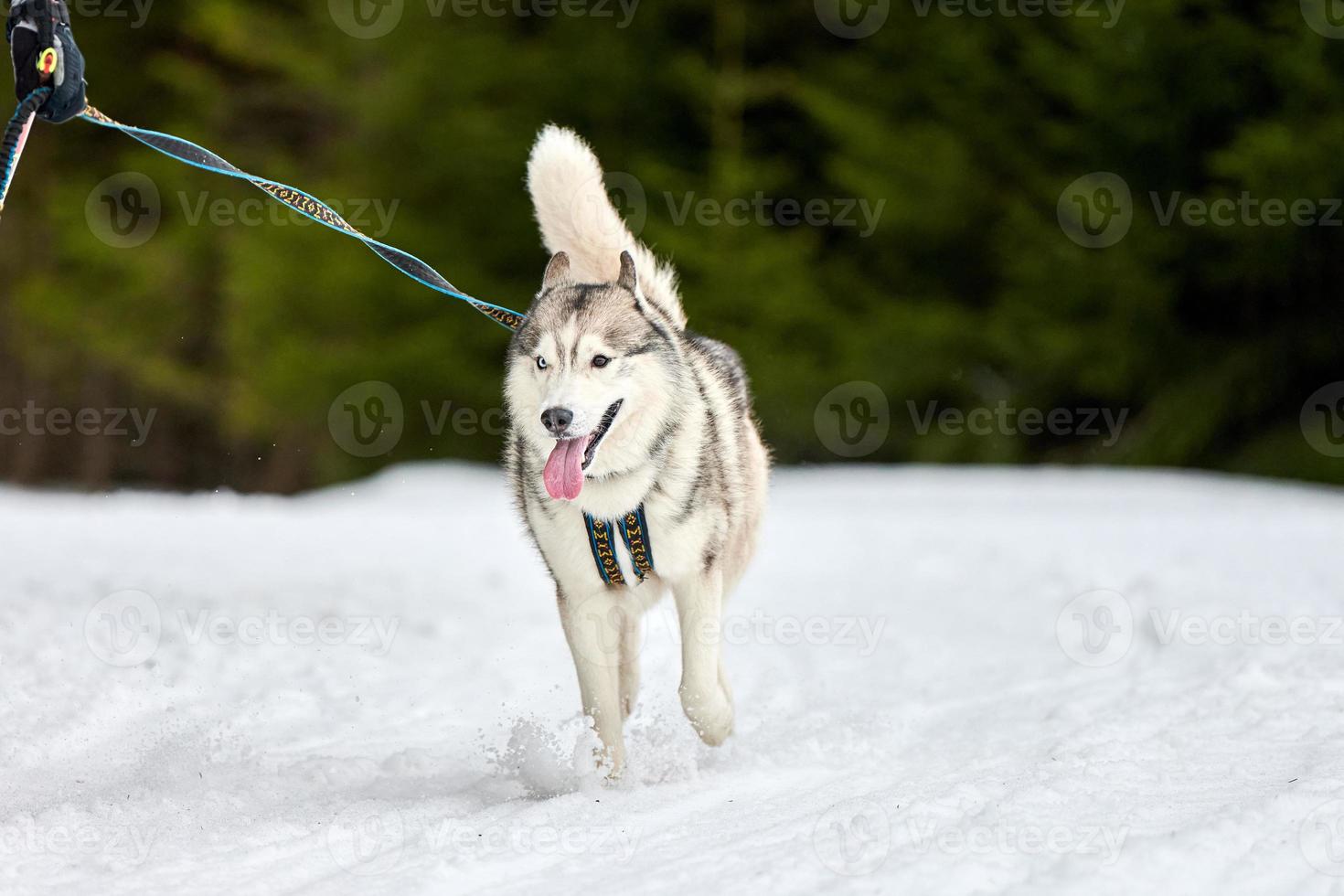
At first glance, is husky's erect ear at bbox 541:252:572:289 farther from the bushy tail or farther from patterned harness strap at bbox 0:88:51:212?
patterned harness strap at bbox 0:88:51:212

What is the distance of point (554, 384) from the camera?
3.46 metres

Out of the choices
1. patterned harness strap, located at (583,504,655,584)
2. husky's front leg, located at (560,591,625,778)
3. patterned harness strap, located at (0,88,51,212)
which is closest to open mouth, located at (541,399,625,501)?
patterned harness strap, located at (583,504,655,584)

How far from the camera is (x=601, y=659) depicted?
12.3 feet

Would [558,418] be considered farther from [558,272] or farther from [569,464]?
[558,272]

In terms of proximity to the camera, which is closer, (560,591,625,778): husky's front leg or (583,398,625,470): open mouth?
(583,398,625,470): open mouth

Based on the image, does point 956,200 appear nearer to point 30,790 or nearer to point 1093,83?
point 1093,83

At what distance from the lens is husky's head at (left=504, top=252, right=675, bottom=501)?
3.42 m

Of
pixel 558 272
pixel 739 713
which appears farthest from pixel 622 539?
pixel 739 713

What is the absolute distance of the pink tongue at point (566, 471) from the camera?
11.2 ft

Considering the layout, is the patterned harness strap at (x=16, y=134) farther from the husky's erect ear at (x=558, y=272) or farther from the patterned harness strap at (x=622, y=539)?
the patterned harness strap at (x=622, y=539)

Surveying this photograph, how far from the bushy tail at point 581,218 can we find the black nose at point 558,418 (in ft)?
2.83

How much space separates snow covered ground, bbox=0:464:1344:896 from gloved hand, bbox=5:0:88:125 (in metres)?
1.80

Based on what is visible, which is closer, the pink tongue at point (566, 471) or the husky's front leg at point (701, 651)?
the pink tongue at point (566, 471)

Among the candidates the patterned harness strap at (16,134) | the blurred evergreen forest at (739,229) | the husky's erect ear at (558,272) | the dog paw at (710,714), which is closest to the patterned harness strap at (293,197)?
the husky's erect ear at (558,272)
